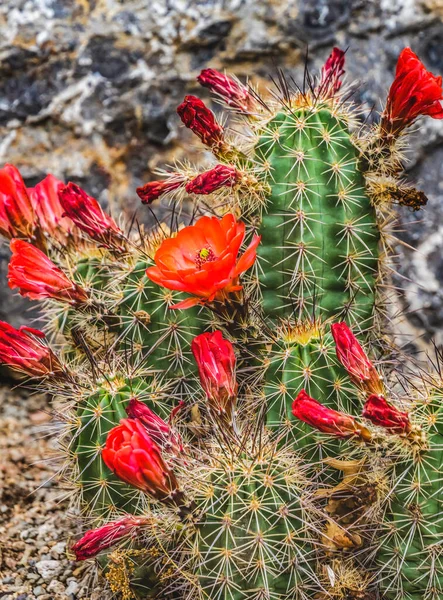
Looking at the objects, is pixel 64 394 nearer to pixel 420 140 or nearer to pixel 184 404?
pixel 184 404

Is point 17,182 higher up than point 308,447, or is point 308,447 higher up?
point 17,182

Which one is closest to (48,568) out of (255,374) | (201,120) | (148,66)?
(255,374)

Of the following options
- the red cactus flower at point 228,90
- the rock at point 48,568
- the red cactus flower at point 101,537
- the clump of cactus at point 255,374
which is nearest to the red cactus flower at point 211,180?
the clump of cactus at point 255,374

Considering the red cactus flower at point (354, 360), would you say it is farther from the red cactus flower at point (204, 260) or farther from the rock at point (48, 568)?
the rock at point (48, 568)

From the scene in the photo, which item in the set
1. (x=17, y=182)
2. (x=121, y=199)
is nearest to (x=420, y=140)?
(x=121, y=199)

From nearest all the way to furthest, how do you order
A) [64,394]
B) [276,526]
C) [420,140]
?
[276,526]
[64,394]
[420,140]

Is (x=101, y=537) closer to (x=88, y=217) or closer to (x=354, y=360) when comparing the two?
(x=354, y=360)
